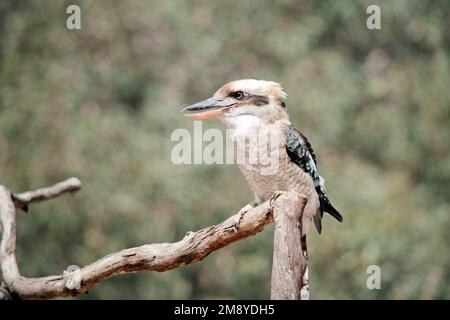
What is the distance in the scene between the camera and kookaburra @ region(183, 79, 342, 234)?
2.23 meters

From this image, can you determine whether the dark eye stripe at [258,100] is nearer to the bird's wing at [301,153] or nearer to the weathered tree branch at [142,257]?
the bird's wing at [301,153]

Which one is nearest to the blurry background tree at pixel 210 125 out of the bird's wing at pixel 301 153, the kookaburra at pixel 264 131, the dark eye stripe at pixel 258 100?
the bird's wing at pixel 301 153

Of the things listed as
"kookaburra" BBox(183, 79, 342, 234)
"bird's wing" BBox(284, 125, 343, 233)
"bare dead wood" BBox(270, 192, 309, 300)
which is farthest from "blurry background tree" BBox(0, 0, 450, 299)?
"bare dead wood" BBox(270, 192, 309, 300)

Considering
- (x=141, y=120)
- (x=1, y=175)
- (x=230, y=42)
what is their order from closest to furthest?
(x=1, y=175) → (x=141, y=120) → (x=230, y=42)

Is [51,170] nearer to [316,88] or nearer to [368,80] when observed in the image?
[316,88]

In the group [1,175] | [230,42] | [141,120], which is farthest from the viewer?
[230,42]

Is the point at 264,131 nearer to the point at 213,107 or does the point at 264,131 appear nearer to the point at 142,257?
the point at 213,107

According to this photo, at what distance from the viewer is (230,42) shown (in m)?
5.67

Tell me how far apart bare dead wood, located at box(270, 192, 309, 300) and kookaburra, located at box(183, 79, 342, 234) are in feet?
1.35

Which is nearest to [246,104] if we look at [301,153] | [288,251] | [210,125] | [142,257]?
[301,153]

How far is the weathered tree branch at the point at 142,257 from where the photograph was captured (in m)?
1.93

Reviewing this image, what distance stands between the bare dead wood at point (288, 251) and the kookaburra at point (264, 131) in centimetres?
41

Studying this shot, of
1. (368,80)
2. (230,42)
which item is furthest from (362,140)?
(230,42)

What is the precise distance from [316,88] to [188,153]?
1.10 meters
